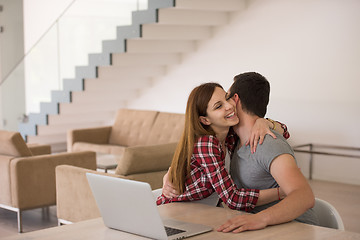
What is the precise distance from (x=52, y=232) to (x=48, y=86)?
6.33 meters

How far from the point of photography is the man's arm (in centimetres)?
192

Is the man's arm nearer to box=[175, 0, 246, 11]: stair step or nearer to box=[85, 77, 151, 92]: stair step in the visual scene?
box=[175, 0, 246, 11]: stair step

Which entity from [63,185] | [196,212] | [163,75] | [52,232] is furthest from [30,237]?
[163,75]

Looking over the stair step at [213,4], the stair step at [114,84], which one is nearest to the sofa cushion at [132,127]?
the stair step at [114,84]

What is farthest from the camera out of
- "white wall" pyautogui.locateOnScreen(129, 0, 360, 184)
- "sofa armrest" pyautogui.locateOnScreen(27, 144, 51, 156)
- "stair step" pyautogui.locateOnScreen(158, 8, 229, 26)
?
"stair step" pyautogui.locateOnScreen(158, 8, 229, 26)

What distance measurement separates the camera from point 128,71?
8055 mm

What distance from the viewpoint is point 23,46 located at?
764 cm

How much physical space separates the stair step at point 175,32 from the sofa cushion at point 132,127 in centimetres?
104

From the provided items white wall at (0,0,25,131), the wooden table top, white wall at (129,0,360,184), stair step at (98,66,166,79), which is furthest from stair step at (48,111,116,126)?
the wooden table top

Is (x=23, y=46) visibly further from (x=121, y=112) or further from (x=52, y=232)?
(x=52, y=232)

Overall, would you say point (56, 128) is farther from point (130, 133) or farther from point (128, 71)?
point (130, 133)

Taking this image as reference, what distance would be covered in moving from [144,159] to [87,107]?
4.53 meters

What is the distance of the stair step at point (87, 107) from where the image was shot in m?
8.10

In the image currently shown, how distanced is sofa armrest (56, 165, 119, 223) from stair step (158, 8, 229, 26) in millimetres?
2928
